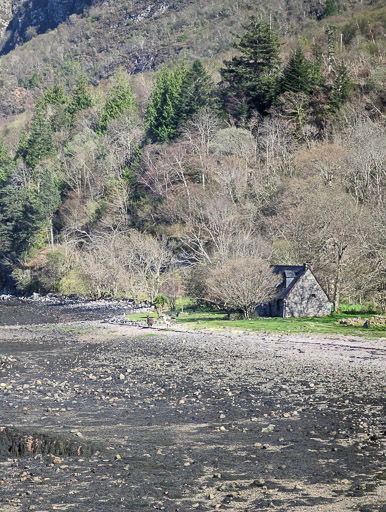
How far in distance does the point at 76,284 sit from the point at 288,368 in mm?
53464

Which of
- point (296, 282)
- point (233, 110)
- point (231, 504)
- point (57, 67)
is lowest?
point (231, 504)

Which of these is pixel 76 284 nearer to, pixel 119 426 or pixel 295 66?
pixel 295 66

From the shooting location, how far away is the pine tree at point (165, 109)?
92250mm

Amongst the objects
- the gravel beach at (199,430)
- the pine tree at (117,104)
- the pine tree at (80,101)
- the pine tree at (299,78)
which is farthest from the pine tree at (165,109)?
the gravel beach at (199,430)

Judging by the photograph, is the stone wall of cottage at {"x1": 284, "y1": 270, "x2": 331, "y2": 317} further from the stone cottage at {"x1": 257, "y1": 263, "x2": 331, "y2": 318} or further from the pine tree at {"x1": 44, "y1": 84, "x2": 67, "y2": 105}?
the pine tree at {"x1": 44, "y1": 84, "x2": 67, "y2": 105}

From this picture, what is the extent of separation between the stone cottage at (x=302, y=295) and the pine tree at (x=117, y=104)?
69.6 metres

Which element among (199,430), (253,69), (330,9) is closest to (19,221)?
(253,69)

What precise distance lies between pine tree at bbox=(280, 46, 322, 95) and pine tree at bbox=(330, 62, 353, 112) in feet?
7.16

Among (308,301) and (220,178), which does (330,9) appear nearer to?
(220,178)

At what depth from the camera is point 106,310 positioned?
59.8 metres

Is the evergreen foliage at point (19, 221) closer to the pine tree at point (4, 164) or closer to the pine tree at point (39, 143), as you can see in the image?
the pine tree at point (4, 164)

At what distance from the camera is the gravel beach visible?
1353 centimetres

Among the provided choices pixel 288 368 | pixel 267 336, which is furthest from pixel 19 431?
pixel 267 336

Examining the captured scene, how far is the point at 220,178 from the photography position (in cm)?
7381
